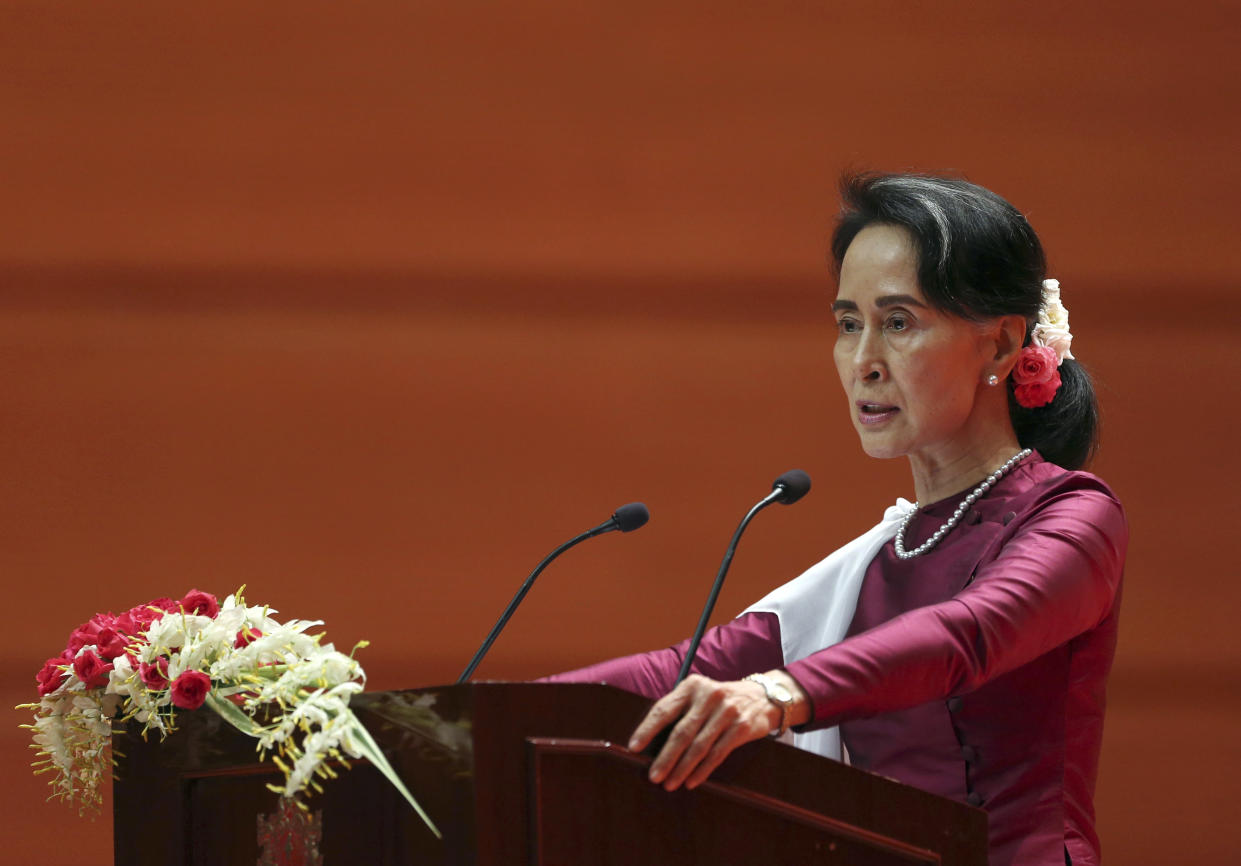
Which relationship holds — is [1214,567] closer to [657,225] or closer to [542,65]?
[657,225]

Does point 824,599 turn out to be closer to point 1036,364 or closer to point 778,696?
point 1036,364

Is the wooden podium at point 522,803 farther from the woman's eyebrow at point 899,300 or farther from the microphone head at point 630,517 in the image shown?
the woman's eyebrow at point 899,300

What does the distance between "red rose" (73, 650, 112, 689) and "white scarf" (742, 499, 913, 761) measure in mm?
1048

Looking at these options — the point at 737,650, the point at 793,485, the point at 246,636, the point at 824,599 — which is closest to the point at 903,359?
the point at 793,485

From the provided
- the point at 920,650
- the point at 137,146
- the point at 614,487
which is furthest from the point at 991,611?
the point at 137,146

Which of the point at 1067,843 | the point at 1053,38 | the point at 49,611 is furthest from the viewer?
the point at 1053,38

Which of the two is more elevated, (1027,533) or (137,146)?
(137,146)

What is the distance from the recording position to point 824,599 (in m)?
2.36

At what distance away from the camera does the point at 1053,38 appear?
3.66 m

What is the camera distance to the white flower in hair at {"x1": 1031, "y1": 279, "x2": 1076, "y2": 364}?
2.25 metres

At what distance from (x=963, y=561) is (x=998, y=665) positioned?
1.18 feet

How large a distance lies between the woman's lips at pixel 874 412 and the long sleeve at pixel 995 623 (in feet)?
0.90

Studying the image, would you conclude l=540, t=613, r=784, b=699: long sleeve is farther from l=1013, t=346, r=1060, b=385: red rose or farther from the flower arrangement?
the flower arrangement

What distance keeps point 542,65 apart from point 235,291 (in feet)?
3.10
